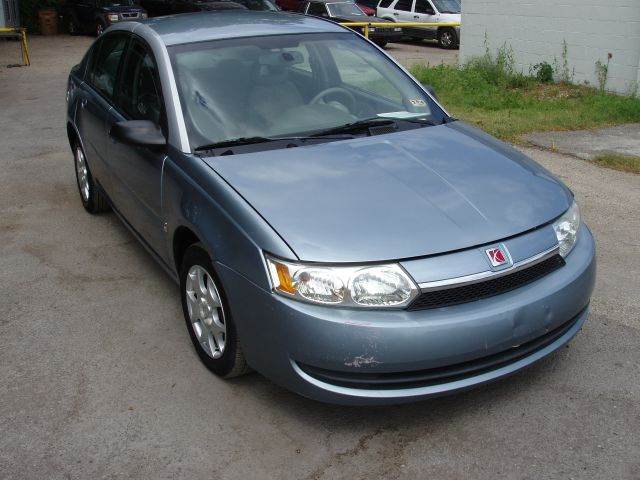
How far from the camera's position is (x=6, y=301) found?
4.97 meters

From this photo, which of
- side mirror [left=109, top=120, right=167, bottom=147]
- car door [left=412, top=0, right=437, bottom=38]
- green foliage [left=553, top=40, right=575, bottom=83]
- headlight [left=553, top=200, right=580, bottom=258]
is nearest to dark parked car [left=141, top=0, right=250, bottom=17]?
car door [left=412, top=0, right=437, bottom=38]

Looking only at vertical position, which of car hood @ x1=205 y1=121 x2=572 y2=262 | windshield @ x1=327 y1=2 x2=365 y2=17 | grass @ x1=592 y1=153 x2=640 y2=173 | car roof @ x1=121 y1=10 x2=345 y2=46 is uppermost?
car roof @ x1=121 y1=10 x2=345 y2=46

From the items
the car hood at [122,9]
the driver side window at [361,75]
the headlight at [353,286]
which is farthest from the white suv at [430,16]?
the headlight at [353,286]

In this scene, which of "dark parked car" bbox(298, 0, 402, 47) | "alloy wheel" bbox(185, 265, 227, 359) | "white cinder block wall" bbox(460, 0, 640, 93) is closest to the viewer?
"alloy wheel" bbox(185, 265, 227, 359)

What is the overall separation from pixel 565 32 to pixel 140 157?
9218mm

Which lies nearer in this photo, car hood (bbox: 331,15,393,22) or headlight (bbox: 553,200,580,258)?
headlight (bbox: 553,200,580,258)

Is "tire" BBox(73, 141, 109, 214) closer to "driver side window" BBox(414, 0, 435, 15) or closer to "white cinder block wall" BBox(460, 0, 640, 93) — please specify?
"white cinder block wall" BBox(460, 0, 640, 93)

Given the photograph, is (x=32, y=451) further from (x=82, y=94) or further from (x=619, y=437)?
(x=82, y=94)

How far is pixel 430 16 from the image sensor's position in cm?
2273

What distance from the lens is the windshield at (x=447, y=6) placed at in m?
22.4

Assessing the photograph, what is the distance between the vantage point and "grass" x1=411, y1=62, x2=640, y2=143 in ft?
31.4

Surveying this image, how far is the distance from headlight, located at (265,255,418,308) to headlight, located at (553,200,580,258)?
93cm

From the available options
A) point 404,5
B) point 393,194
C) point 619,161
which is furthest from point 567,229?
point 404,5

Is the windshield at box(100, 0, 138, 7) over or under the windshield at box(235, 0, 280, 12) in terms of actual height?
over
